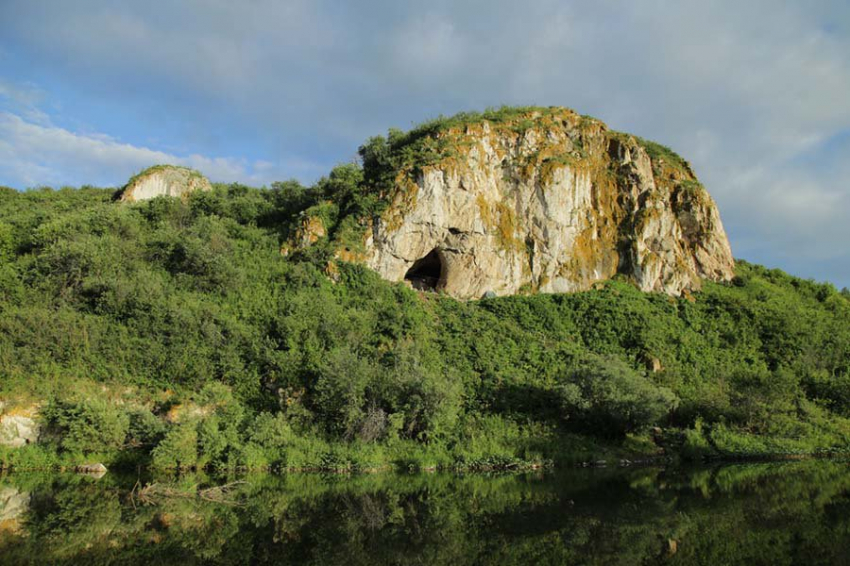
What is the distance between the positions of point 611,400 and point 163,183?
49.7 meters

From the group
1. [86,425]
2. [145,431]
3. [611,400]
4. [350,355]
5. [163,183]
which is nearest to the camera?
[86,425]

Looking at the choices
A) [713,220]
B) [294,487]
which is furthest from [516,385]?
[713,220]

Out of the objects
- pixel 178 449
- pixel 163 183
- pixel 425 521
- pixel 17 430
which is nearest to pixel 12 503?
pixel 178 449

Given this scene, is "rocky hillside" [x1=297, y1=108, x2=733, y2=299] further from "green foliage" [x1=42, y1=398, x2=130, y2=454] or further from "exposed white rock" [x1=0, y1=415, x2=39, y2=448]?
"exposed white rock" [x1=0, y1=415, x2=39, y2=448]

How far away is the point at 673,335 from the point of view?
40.7m

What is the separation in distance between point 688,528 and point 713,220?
42.6 m

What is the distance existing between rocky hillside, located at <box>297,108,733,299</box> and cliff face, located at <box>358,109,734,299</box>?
0.30 ft

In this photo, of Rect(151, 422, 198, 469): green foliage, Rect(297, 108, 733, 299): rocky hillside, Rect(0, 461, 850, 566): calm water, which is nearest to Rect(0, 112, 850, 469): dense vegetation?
Rect(151, 422, 198, 469): green foliage

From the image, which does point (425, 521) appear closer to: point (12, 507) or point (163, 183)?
point (12, 507)

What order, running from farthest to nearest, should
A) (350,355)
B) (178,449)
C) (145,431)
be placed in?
(350,355) → (145,431) → (178,449)

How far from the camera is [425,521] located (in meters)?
14.9

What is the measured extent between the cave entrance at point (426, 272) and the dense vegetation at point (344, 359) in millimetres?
3368

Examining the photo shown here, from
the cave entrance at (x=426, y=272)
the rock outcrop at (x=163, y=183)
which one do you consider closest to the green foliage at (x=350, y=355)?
the cave entrance at (x=426, y=272)

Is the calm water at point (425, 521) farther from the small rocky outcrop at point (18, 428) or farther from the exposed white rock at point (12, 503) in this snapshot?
the small rocky outcrop at point (18, 428)
